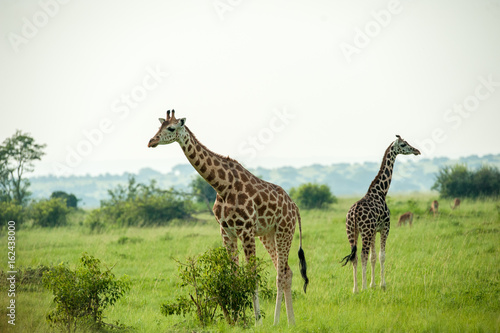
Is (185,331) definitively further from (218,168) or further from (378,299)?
(378,299)

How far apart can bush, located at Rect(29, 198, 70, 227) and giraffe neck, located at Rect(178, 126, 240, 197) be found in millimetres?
18745

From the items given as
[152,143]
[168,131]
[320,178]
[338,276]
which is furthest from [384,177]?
[320,178]

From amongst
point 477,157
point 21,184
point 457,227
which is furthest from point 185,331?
point 477,157

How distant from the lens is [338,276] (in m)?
12.2

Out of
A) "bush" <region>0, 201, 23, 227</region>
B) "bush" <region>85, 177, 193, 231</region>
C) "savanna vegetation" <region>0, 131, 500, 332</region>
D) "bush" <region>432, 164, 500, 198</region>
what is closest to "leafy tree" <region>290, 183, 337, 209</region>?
"savanna vegetation" <region>0, 131, 500, 332</region>

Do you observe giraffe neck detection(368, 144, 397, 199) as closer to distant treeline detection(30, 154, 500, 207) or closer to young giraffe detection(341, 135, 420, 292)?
young giraffe detection(341, 135, 420, 292)

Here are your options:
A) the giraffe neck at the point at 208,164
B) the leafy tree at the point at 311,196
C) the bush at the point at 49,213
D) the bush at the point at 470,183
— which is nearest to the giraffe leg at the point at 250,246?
the giraffe neck at the point at 208,164

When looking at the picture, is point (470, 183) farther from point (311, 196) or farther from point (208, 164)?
point (208, 164)

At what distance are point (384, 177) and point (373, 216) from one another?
4.63 feet

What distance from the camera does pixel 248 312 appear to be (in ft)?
31.1

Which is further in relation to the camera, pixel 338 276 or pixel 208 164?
pixel 338 276

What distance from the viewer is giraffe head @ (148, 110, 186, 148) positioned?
736cm

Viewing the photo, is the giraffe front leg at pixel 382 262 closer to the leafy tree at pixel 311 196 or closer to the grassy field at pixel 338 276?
the grassy field at pixel 338 276

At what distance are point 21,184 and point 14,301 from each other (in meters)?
24.9
